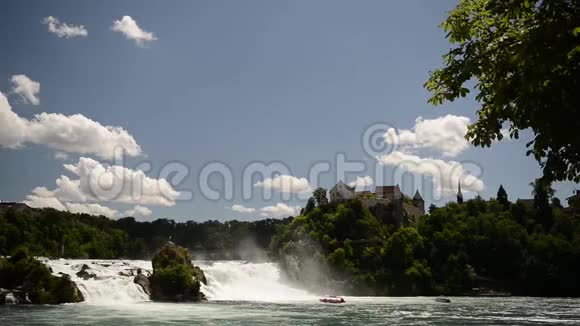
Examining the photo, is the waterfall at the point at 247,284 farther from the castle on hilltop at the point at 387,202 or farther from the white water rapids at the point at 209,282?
the castle on hilltop at the point at 387,202

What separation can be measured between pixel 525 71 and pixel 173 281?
38.1 metres

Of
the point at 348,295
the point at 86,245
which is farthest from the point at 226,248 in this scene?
the point at 348,295

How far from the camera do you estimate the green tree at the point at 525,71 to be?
272 inches

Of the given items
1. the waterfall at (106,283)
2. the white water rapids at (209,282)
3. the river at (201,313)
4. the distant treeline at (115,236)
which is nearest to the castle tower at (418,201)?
the distant treeline at (115,236)

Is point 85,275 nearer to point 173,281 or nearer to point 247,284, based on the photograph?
point 173,281

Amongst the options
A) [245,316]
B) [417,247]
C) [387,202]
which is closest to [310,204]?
[387,202]

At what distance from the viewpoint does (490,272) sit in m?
66.8

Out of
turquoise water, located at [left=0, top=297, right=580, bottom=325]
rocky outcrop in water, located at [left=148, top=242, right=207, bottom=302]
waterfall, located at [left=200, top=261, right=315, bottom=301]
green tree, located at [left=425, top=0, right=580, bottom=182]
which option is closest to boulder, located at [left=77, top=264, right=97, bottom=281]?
turquoise water, located at [left=0, top=297, right=580, bottom=325]

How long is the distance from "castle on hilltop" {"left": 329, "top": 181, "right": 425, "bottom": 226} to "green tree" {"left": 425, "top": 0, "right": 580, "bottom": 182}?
66494mm

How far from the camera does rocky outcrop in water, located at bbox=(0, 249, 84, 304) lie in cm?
3572

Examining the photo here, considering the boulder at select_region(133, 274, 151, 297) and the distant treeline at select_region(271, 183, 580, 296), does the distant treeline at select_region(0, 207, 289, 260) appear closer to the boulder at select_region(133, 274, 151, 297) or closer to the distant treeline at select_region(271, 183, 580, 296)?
the distant treeline at select_region(271, 183, 580, 296)

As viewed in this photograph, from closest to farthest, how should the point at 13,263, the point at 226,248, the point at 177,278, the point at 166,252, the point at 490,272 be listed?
1. the point at 13,263
2. the point at 177,278
3. the point at 166,252
4. the point at 490,272
5. the point at 226,248

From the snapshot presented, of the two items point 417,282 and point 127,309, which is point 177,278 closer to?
point 127,309

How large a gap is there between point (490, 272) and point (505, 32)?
6305 centimetres
